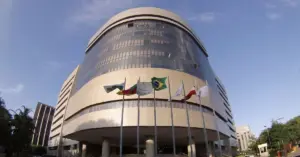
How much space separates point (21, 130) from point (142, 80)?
72.4ft

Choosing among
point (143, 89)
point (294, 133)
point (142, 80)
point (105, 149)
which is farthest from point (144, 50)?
point (294, 133)

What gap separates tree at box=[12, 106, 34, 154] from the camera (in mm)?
37312

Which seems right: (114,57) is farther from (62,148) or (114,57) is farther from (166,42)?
(62,148)

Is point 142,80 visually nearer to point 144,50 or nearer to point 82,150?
point 144,50

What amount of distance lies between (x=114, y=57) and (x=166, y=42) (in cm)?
1077

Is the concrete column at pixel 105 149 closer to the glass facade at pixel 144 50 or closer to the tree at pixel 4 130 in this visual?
the glass facade at pixel 144 50

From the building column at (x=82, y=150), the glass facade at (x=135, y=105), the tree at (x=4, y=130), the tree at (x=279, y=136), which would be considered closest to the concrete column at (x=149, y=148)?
the glass facade at (x=135, y=105)

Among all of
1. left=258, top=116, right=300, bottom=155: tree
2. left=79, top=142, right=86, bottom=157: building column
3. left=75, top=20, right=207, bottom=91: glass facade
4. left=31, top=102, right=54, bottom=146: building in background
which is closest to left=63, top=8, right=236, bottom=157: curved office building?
left=75, top=20, right=207, bottom=91: glass facade

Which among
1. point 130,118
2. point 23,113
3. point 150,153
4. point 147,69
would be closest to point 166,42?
point 147,69

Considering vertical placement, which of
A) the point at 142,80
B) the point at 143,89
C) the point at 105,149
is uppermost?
the point at 142,80

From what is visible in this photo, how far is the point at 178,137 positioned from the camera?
146ft

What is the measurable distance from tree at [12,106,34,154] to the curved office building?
7411 millimetres

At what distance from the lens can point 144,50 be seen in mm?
43125

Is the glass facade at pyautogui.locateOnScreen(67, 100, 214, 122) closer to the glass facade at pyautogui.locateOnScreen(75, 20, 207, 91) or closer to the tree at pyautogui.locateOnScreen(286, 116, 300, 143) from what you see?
the glass facade at pyautogui.locateOnScreen(75, 20, 207, 91)
